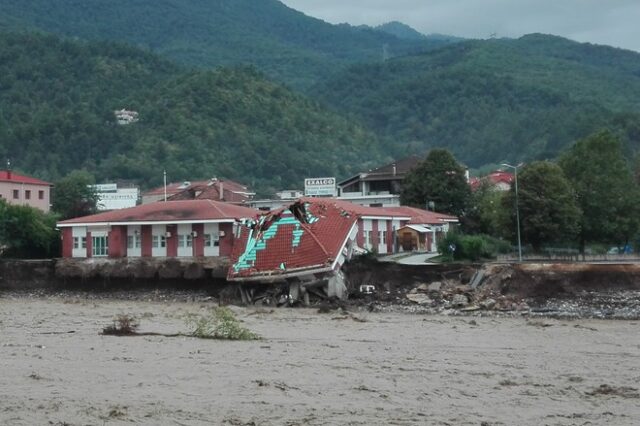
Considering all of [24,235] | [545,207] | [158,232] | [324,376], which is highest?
[545,207]

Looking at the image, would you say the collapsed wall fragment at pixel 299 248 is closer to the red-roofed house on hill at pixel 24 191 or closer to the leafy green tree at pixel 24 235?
the leafy green tree at pixel 24 235

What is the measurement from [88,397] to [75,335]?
11.5m

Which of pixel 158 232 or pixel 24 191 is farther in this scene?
pixel 24 191

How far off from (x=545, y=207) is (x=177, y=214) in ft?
76.5

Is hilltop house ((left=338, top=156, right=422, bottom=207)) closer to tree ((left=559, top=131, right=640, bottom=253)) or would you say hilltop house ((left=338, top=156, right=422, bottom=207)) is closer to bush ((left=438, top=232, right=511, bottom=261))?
Result: tree ((left=559, top=131, right=640, bottom=253))

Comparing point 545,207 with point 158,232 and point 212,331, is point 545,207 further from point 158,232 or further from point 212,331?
point 212,331

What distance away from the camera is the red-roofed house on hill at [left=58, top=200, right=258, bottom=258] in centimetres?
5656

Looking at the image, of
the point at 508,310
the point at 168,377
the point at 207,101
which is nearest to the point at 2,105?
the point at 207,101

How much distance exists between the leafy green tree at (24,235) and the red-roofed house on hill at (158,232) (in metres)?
3.39

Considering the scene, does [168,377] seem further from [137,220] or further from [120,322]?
→ [137,220]

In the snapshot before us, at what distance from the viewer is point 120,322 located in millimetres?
31188

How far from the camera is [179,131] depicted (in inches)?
5763

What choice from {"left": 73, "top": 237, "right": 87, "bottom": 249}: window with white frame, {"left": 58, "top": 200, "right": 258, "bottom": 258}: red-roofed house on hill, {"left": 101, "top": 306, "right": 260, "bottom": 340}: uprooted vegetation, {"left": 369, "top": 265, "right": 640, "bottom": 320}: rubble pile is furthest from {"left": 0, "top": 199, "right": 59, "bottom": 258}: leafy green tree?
{"left": 101, "top": 306, "right": 260, "bottom": 340}: uprooted vegetation

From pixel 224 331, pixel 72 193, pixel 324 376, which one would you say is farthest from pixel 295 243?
pixel 72 193
